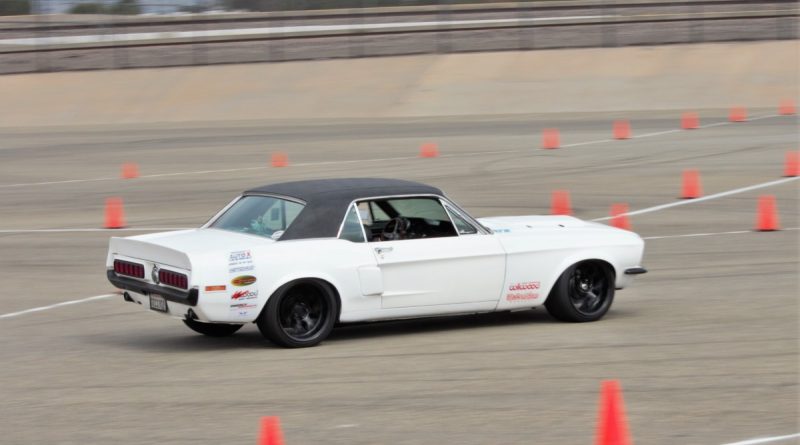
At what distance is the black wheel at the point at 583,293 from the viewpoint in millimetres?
10219

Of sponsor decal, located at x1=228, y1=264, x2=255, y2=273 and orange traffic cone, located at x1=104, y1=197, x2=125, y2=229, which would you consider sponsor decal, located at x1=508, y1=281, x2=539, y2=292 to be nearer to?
sponsor decal, located at x1=228, y1=264, x2=255, y2=273

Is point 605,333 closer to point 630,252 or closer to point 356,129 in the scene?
point 630,252

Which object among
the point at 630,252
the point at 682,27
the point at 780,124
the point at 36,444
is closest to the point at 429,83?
the point at 682,27

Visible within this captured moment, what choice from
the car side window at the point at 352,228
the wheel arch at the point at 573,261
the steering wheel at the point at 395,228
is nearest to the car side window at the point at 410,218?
the steering wheel at the point at 395,228

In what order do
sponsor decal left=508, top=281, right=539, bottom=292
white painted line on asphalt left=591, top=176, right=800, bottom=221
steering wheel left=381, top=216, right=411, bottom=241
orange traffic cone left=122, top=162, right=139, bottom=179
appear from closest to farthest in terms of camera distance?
steering wheel left=381, top=216, right=411, bottom=241, sponsor decal left=508, top=281, right=539, bottom=292, white painted line on asphalt left=591, top=176, right=800, bottom=221, orange traffic cone left=122, top=162, right=139, bottom=179

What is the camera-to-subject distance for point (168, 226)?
1769cm

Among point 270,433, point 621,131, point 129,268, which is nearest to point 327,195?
point 129,268

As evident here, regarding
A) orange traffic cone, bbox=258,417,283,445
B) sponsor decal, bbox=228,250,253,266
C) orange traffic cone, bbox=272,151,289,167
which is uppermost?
sponsor decal, bbox=228,250,253,266

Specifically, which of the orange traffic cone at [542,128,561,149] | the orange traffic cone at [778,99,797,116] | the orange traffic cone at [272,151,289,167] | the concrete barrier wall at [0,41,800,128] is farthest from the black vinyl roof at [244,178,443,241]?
the concrete barrier wall at [0,41,800,128]

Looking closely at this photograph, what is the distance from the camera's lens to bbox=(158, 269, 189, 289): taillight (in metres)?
9.02

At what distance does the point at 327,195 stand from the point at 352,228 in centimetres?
33

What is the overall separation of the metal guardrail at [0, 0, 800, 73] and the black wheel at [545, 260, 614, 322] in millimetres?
32575

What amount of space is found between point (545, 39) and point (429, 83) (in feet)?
20.9

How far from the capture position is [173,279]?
9.16 metres
